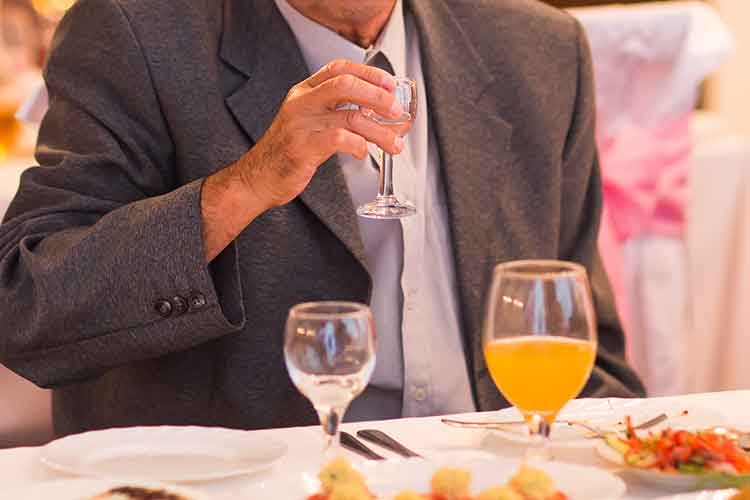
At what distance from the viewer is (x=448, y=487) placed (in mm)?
1004

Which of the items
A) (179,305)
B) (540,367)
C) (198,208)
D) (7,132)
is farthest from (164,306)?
(7,132)

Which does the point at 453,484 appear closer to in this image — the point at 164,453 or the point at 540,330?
the point at 540,330

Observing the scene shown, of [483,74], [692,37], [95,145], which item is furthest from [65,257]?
[692,37]

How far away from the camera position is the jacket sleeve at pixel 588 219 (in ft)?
6.16

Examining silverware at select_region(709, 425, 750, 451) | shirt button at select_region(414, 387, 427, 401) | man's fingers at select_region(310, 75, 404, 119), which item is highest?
man's fingers at select_region(310, 75, 404, 119)

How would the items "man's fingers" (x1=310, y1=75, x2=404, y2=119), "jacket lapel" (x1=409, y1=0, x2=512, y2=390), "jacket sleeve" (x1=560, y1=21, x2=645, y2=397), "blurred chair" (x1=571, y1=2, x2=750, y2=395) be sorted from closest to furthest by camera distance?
"man's fingers" (x1=310, y1=75, x2=404, y2=119) < "jacket lapel" (x1=409, y1=0, x2=512, y2=390) < "jacket sleeve" (x1=560, y1=21, x2=645, y2=397) < "blurred chair" (x1=571, y1=2, x2=750, y2=395)

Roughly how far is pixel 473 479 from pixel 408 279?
0.67 m

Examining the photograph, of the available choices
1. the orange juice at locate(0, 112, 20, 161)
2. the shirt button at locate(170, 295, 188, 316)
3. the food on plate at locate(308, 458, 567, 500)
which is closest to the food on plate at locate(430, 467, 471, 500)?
the food on plate at locate(308, 458, 567, 500)

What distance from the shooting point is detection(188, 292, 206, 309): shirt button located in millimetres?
1460

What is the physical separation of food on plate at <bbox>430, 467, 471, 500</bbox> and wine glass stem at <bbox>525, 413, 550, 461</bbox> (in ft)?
0.34

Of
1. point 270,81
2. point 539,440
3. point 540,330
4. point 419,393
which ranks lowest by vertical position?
point 419,393

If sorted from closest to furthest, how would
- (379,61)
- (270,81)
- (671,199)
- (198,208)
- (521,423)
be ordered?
(521,423)
(198,208)
(270,81)
(379,61)
(671,199)

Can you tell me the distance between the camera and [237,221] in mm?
1458

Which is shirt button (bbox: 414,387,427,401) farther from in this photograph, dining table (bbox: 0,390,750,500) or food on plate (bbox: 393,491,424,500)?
food on plate (bbox: 393,491,424,500)
